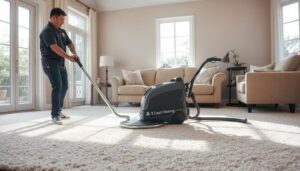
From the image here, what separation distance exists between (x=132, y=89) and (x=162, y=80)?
0.81m

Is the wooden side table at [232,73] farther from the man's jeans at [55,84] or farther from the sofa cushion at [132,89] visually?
the man's jeans at [55,84]

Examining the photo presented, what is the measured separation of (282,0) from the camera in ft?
15.4

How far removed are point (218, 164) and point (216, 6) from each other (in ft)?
15.9

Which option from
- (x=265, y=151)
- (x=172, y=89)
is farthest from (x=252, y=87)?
(x=265, y=151)

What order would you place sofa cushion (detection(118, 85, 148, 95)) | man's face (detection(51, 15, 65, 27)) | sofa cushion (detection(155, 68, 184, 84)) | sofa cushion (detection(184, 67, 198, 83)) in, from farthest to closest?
sofa cushion (detection(155, 68, 184, 84)), sofa cushion (detection(184, 67, 198, 83)), sofa cushion (detection(118, 85, 148, 95)), man's face (detection(51, 15, 65, 27))

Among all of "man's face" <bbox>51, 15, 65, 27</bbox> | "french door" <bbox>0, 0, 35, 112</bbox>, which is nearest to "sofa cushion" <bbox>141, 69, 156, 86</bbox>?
"french door" <bbox>0, 0, 35, 112</bbox>

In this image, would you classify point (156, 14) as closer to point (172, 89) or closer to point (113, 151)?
point (172, 89)

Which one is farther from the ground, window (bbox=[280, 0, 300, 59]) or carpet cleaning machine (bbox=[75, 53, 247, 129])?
window (bbox=[280, 0, 300, 59])

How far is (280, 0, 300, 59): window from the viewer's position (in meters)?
4.44

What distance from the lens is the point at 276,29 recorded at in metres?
4.73

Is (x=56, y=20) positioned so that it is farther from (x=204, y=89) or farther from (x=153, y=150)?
(x=204, y=89)

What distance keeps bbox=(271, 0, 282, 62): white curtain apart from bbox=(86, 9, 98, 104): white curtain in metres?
3.97

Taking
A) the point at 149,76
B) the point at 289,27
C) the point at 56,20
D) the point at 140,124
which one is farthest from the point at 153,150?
the point at 289,27

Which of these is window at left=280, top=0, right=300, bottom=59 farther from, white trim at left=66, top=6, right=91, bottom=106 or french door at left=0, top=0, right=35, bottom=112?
french door at left=0, top=0, right=35, bottom=112
